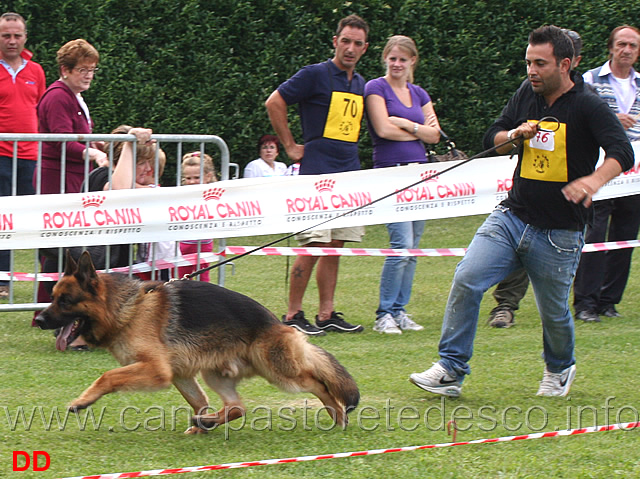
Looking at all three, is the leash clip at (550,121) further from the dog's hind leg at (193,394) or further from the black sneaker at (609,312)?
the black sneaker at (609,312)

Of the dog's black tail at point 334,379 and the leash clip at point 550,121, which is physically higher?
the leash clip at point 550,121

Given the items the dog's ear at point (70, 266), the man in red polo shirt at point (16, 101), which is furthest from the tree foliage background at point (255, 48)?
the dog's ear at point (70, 266)

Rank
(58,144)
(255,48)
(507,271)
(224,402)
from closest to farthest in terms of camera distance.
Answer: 1. (224,402)
2. (507,271)
3. (58,144)
4. (255,48)

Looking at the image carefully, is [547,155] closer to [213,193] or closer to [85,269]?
[85,269]

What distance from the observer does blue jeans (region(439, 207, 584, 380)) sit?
215 inches

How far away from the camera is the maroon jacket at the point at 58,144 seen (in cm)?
745

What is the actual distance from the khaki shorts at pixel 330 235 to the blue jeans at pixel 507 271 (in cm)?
227

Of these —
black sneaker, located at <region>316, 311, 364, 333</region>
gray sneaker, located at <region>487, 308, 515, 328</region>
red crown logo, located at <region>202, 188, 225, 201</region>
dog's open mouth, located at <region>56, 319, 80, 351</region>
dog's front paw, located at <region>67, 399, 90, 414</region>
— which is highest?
red crown logo, located at <region>202, 188, 225, 201</region>

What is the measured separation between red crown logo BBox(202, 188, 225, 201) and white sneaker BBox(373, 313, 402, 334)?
1.76 m

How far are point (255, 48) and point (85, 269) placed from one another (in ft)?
31.5

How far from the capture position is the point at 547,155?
541cm

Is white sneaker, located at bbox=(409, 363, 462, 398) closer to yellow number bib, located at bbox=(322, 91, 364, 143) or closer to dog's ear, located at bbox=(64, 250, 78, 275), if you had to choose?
dog's ear, located at bbox=(64, 250, 78, 275)

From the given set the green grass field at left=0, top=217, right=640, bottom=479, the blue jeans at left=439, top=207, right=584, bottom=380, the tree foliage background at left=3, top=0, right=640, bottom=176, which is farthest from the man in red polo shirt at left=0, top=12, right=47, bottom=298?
the blue jeans at left=439, top=207, right=584, bottom=380

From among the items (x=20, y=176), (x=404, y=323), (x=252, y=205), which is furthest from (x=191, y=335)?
(x=20, y=176)
